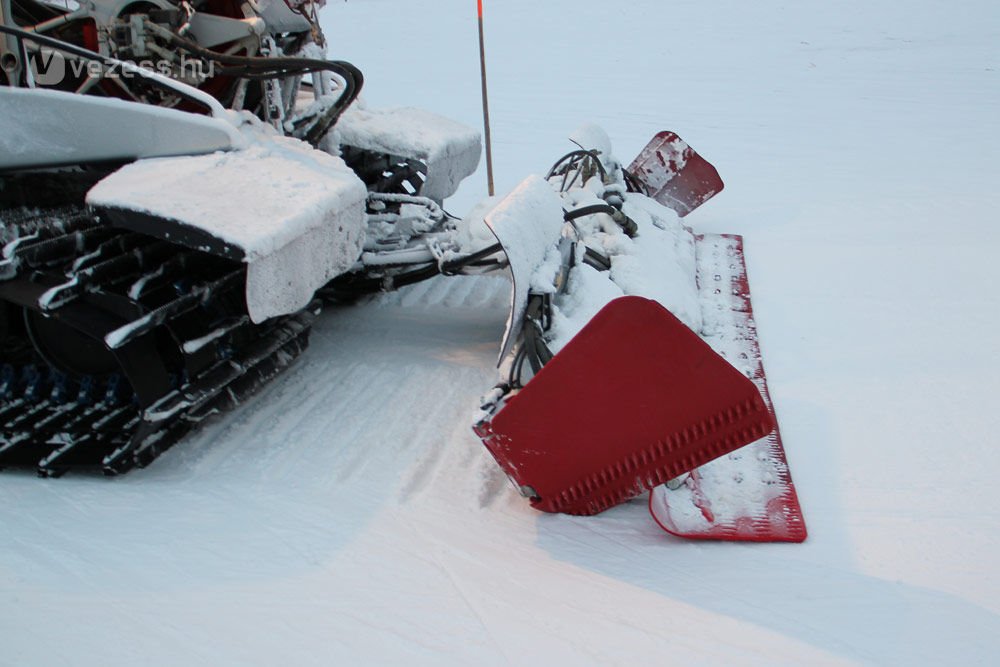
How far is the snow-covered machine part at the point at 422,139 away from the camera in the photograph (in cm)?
452

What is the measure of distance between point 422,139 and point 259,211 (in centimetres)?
182

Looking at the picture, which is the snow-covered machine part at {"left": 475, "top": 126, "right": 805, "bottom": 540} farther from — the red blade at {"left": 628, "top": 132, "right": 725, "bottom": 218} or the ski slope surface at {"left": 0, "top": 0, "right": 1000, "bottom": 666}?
the red blade at {"left": 628, "top": 132, "right": 725, "bottom": 218}

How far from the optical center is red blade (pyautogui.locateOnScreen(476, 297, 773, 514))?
2441mm

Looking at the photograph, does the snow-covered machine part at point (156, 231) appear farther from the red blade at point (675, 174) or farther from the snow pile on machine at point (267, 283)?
the red blade at point (675, 174)

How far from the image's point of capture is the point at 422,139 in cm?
458

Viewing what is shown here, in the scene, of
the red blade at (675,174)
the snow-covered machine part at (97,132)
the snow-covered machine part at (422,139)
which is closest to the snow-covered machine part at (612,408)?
the snow-covered machine part at (97,132)

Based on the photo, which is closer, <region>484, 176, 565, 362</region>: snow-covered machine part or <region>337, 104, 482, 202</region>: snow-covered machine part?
<region>484, 176, 565, 362</region>: snow-covered machine part

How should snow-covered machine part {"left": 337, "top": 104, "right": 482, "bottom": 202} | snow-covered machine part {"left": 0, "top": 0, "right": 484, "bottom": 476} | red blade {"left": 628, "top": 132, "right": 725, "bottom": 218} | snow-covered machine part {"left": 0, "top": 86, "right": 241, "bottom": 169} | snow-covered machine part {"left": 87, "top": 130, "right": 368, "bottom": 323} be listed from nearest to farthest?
snow-covered machine part {"left": 87, "top": 130, "right": 368, "bottom": 323} < snow-covered machine part {"left": 0, "top": 0, "right": 484, "bottom": 476} < snow-covered machine part {"left": 0, "top": 86, "right": 241, "bottom": 169} < snow-covered machine part {"left": 337, "top": 104, "right": 482, "bottom": 202} < red blade {"left": 628, "top": 132, "right": 725, "bottom": 218}

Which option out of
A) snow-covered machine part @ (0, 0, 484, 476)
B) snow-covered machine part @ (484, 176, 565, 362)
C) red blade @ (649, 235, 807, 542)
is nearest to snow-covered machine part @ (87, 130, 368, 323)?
snow-covered machine part @ (0, 0, 484, 476)

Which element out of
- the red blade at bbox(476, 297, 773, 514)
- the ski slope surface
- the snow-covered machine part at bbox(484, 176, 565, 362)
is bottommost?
the ski slope surface

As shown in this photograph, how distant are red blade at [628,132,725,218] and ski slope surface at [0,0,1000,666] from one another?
0.43 m

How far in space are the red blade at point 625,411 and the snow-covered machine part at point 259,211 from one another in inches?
32.4

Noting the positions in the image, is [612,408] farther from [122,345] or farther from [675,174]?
[675,174]

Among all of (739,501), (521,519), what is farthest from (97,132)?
(739,501)
